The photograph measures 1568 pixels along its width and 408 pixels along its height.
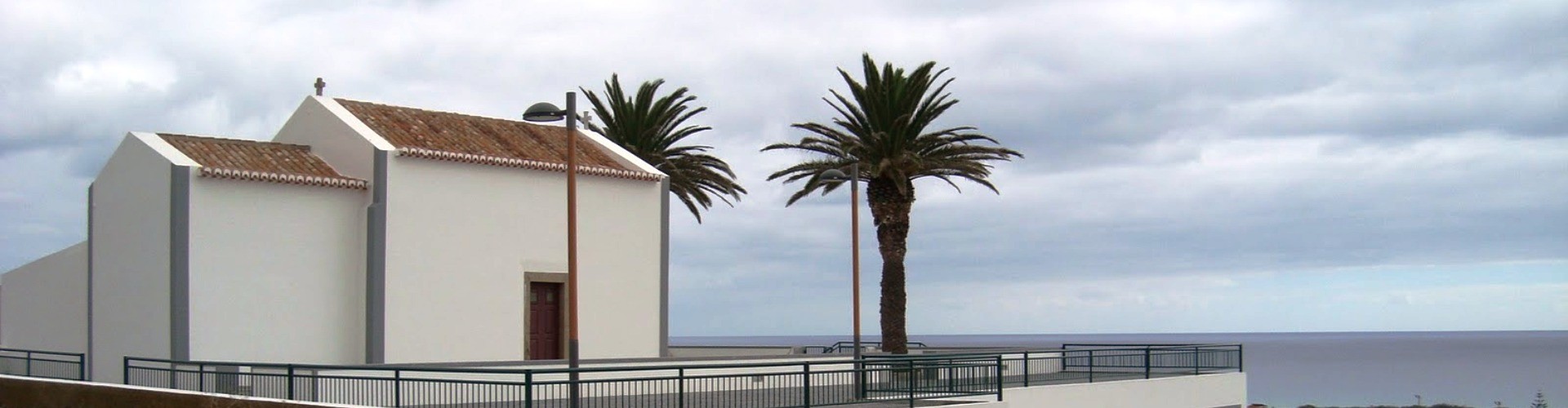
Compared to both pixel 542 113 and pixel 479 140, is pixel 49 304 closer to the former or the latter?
pixel 479 140

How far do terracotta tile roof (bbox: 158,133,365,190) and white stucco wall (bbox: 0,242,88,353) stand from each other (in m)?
3.97

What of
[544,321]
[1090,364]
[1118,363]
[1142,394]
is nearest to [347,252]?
[544,321]

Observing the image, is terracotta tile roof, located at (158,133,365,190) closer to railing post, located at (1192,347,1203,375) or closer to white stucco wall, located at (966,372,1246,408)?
white stucco wall, located at (966,372,1246,408)

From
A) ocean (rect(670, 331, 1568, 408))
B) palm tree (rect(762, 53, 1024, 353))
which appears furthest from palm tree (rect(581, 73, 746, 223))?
ocean (rect(670, 331, 1568, 408))

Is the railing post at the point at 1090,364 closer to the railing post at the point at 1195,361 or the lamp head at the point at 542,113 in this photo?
the railing post at the point at 1195,361

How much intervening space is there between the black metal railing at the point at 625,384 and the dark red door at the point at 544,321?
19.7 ft

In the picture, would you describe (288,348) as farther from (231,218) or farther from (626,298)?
(626,298)

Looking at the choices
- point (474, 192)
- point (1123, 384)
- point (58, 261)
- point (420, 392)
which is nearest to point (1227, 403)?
point (1123, 384)

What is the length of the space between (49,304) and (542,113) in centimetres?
1648

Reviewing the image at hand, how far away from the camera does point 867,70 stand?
41.1m

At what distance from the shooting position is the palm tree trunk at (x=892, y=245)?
40938 millimetres

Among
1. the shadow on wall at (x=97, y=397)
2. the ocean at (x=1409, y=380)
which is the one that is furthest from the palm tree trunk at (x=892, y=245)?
the ocean at (x=1409, y=380)

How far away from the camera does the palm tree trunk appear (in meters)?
40.9

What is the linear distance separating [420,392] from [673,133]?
2503 cm
